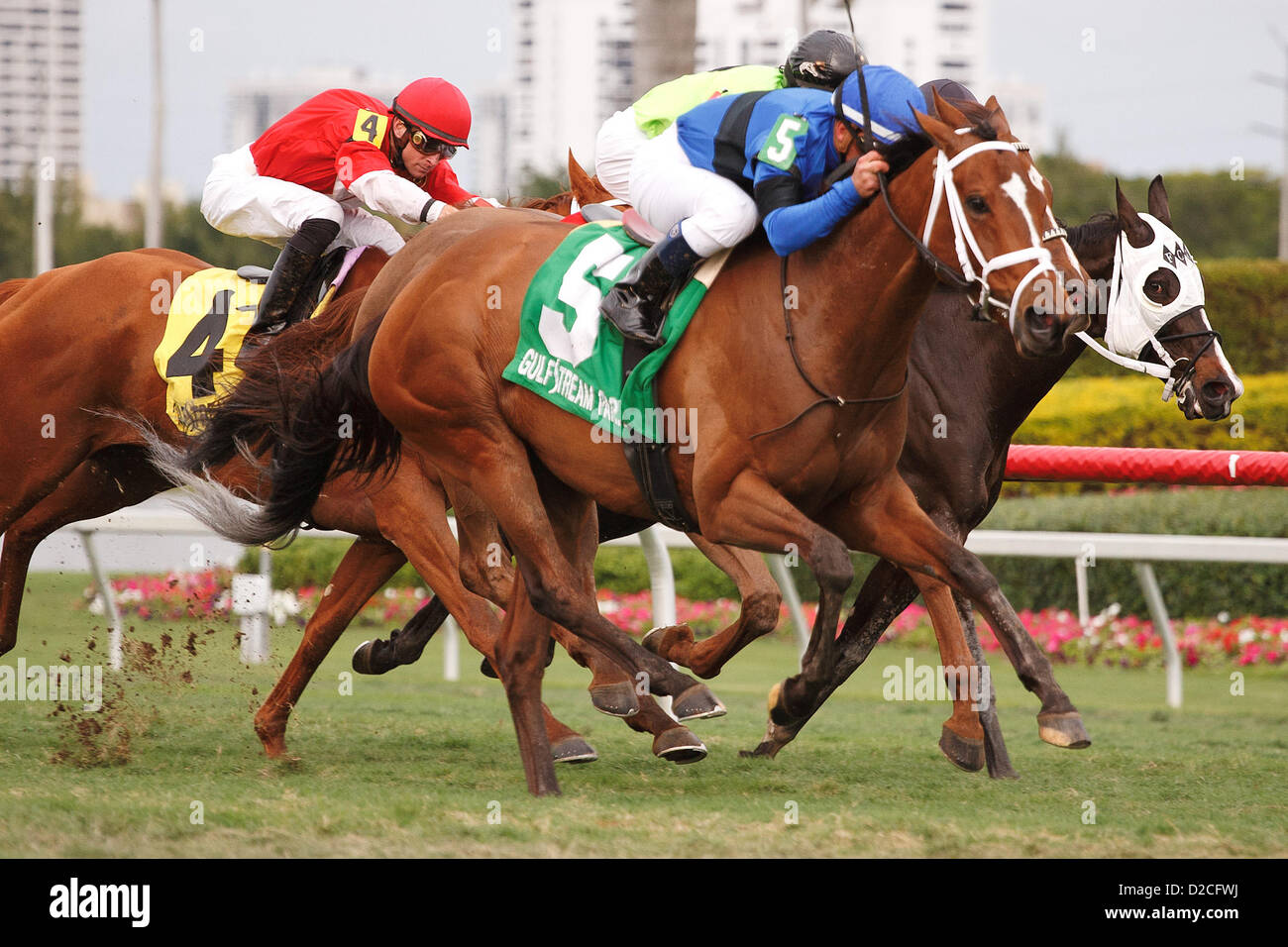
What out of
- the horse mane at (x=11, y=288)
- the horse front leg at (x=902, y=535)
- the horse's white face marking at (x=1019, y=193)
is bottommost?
the horse front leg at (x=902, y=535)

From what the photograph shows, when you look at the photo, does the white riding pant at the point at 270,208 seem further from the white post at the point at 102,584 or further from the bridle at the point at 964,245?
the bridle at the point at 964,245

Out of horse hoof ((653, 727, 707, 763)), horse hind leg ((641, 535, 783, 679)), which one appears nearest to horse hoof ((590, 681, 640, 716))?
horse hoof ((653, 727, 707, 763))

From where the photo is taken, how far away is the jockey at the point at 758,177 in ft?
12.7

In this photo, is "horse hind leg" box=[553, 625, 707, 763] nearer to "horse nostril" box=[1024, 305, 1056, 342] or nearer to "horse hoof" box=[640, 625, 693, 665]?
"horse hoof" box=[640, 625, 693, 665]

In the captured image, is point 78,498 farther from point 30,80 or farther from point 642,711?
point 30,80

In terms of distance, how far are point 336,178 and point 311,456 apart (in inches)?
45.3

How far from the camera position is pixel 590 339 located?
4176 millimetres

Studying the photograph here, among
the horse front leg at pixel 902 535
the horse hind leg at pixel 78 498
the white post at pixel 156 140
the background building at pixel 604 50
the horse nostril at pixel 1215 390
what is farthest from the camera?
the background building at pixel 604 50

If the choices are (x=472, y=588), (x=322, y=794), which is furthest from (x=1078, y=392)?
(x=322, y=794)

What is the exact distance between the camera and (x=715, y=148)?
414 cm

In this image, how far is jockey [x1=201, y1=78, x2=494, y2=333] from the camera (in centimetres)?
523

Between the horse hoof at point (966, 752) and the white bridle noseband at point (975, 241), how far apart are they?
176 centimetres

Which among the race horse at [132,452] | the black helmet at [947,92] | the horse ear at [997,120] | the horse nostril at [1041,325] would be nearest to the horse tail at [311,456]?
the race horse at [132,452]

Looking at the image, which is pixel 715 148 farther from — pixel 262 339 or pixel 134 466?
pixel 134 466
